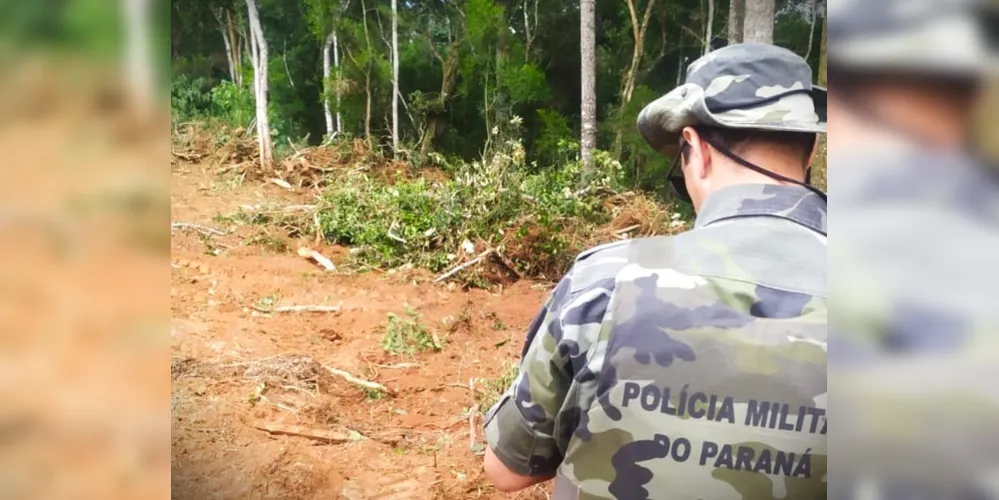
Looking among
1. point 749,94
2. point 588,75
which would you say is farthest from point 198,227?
point 749,94

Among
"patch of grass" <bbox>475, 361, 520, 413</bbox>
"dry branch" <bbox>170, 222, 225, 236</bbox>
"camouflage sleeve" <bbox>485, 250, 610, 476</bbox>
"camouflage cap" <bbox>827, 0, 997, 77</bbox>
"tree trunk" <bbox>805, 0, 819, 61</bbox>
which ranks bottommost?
"patch of grass" <bbox>475, 361, 520, 413</bbox>

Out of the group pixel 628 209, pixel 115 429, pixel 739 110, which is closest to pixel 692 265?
pixel 739 110

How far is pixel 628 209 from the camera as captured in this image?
3.24 meters

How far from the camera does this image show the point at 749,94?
86 cm

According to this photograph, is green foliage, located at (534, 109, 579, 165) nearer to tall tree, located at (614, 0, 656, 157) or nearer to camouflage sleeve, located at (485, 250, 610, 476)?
tall tree, located at (614, 0, 656, 157)

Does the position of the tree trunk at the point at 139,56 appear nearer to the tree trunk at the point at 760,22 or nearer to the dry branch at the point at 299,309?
the tree trunk at the point at 760,22

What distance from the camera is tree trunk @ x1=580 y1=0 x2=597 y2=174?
314cm

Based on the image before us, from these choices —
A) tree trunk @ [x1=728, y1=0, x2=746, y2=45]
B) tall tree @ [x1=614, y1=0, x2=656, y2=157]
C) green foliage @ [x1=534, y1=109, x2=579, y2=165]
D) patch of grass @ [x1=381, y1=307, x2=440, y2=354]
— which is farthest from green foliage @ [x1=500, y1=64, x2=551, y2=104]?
patch of grass @ [x1=381, y1=307, x2=440, y2=354]

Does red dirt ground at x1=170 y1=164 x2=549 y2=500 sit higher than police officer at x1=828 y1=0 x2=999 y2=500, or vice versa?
police officer at x1=828 y1=0 x2=999 y2=500

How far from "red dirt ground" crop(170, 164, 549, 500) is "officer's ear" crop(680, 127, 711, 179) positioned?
5.11ft

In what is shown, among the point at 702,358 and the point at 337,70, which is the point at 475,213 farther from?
the point at 702,358

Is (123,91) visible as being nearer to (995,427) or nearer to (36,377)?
(36,377)

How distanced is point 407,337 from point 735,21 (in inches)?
75.3

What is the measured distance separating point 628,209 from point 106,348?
279cm
